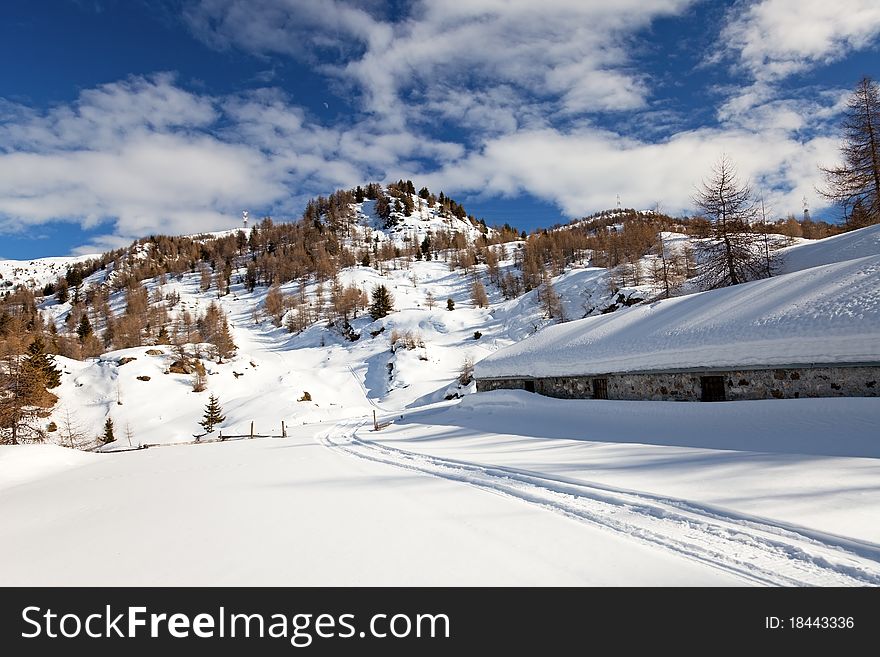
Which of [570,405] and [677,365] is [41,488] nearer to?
[570,405]

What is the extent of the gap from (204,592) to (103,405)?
4625 centimetres

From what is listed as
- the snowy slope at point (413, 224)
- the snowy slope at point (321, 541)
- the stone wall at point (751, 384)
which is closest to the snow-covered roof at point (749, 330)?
the stone wall at point (751, 384)

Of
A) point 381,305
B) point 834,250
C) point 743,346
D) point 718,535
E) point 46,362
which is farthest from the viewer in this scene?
point 381,305

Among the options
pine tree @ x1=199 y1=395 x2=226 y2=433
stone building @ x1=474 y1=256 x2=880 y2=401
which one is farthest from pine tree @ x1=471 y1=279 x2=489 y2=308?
stone building @ x1=474 y1=256 x2=880 y2=401

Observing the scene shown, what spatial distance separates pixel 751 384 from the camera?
11078mm

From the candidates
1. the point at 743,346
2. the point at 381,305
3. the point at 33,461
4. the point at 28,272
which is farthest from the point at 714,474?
the point at 28,272

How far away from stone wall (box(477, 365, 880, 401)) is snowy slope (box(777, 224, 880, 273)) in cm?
1470

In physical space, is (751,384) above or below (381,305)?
below

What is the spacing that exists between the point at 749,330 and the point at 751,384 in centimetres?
140

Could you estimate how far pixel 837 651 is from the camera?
2.87 m

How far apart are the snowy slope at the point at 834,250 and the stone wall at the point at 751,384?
14.7m

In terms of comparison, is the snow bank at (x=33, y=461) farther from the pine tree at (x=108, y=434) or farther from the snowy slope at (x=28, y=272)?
the snowy slope at (x=28, y=272)

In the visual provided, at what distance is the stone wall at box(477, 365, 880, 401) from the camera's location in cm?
923

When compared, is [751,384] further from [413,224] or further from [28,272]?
[28,272]
